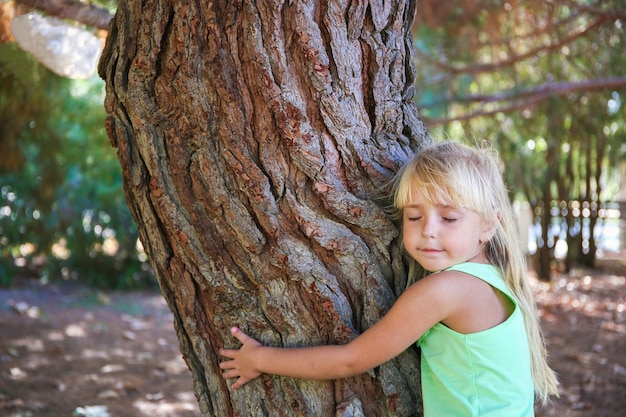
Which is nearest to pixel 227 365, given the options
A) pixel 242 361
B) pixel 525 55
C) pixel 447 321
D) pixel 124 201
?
pixel 242 361

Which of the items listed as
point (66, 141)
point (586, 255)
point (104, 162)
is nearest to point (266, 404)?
point (66, 141)

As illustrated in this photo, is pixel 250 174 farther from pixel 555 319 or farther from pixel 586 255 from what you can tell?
pixel 586 255

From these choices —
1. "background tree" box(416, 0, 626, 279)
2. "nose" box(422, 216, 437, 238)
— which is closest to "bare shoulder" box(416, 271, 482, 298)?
"nose" box(422, 216, 437, 238)

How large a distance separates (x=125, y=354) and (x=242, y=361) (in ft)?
14.3

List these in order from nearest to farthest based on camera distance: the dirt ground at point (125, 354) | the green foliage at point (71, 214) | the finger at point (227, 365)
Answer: the finger at point (227, 365), the dirt ground at point (125, 354), the green foliage at point (71, 214)

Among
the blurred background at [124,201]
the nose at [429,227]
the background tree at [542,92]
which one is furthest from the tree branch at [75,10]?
the background tree at [542,92]

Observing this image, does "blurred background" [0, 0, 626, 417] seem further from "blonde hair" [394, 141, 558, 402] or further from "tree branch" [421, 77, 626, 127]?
"blonde hair" [394, 141, 558, 402]

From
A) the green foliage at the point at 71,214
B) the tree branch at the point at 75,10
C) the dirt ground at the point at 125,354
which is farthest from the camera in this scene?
the green foliage at the point at 71,214

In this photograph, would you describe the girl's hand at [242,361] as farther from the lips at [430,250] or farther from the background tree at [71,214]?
the background tree at [71,214]

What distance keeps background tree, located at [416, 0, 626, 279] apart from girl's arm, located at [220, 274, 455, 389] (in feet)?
17.0

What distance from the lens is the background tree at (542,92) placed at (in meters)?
6.98

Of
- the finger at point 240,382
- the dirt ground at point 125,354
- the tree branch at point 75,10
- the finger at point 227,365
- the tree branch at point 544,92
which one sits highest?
the tree branch at point 75,10

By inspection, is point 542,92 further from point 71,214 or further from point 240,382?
point 71,214

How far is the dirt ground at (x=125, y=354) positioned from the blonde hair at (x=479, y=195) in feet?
9.19
